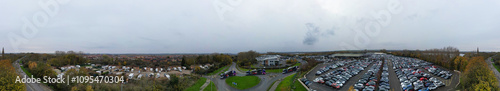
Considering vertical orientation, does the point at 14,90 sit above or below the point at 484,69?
below

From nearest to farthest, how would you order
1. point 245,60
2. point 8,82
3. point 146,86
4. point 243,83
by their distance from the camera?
point 8,82, point 146,86, point 243,83, point 245,60

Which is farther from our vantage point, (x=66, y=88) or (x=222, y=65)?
(x=222, y=65)

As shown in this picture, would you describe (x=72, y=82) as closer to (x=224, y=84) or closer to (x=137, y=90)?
(x=137, y=90)

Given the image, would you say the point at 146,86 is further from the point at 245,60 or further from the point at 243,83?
the point at 245,60

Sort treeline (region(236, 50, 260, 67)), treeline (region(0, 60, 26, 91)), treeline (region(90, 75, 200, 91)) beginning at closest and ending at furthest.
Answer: treeline (region(0, 60, 26, 91)) < treeline (region(90, 75, 200, 91)) < treeline (region(236, 50, 260, 67))

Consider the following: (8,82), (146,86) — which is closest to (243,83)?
(146,86)

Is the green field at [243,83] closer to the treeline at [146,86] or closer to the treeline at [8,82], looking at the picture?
the treeline at [146,86]

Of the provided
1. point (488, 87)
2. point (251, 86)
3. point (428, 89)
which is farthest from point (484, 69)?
point (251, 86)

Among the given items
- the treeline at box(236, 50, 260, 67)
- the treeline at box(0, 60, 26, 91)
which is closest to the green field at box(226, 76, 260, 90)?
the treeline at box(236, 50, 260, 67)

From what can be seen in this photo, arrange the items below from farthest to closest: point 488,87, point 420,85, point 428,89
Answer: point 420,85, point 428,89, point 488,87

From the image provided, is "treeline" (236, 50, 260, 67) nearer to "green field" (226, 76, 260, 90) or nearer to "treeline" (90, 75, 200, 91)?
"green field" (226, 76, 260, 90)

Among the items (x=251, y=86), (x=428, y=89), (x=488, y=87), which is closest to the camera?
(x=488, y=87)
